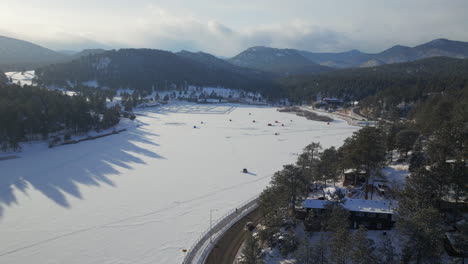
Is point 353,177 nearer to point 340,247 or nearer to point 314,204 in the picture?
point 314,204

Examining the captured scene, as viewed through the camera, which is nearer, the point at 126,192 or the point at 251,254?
the point at 251,254

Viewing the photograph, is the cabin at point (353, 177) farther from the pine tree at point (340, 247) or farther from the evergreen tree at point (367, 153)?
the pine tree at point (340, 247)

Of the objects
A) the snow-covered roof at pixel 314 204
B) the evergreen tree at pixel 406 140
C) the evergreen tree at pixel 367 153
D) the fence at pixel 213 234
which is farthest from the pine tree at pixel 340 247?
the evergreen tree at pixel 406 140

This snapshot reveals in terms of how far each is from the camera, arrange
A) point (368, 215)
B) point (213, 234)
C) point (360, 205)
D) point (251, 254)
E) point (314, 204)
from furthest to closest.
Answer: point (213, 234) → point (314, 204) → point (360, 205) → point (368, 215) → point (251, 254)

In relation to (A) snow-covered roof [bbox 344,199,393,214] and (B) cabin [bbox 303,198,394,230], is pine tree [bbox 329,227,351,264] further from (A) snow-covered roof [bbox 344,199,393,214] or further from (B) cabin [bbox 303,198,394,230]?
(A) snow-covered roof [bbox 344,199,393,214]

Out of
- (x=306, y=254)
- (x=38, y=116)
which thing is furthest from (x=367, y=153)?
(x=38, y=116)

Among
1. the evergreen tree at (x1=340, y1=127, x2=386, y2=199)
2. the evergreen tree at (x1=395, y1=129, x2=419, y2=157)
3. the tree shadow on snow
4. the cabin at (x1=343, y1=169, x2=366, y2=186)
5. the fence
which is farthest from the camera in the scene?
the evergreen tree at (x1=395, y1=129, x2=419, y2=157)

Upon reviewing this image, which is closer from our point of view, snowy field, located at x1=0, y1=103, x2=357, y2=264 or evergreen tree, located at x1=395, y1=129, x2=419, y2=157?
snowy field, located at x1=0, y1=103, x2=357, y2=264

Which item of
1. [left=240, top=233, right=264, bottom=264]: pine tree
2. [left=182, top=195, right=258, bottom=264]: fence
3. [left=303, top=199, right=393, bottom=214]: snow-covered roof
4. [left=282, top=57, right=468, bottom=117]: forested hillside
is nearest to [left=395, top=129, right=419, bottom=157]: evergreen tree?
[left=303, top=199, right=393, bottom=214]: snow-covered roof
